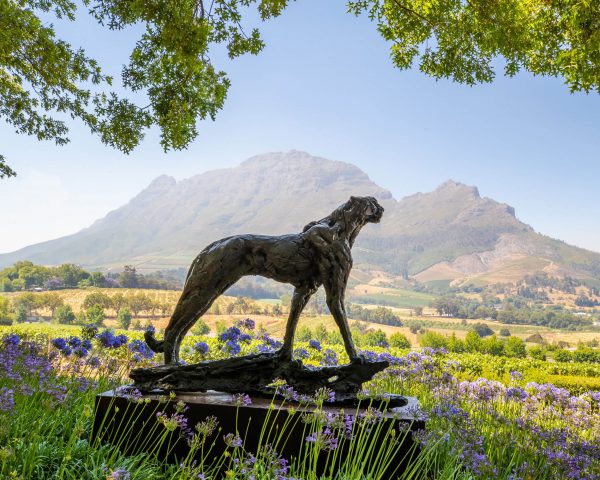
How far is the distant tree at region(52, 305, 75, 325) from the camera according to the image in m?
42.1

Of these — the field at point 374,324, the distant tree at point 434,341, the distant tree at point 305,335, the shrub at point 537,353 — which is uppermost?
the shrub at point 537,353

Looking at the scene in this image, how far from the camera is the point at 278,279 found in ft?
15.2

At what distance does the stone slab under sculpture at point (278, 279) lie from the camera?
4184 millimetres

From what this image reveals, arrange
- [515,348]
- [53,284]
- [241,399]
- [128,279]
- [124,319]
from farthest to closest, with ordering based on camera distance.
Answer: [128,279]
[53,284]
[124,319]
[515,348]
[241,399]

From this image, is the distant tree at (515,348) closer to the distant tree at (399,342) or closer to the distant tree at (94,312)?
the distant tree at (399,342)

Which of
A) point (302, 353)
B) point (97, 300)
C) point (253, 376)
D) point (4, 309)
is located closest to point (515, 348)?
point (302, 353)

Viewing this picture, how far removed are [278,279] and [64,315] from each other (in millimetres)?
43791

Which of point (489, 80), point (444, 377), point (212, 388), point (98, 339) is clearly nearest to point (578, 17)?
point (489, 80)

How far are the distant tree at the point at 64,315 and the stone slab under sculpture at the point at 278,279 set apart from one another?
42500 mm

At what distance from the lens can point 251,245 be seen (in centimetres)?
446

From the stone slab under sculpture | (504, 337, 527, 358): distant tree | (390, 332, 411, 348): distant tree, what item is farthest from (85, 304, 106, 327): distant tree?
the stone slab under sculpture

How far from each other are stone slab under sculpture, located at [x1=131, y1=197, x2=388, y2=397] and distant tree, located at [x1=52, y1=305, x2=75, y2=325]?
4250cm

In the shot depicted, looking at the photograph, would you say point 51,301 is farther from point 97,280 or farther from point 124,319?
point 124,319

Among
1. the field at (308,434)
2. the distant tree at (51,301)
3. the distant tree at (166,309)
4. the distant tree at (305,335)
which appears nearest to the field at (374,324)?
the distant tree at (166,309)
